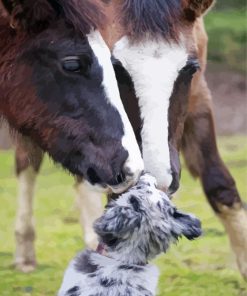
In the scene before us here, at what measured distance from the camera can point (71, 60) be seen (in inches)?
183

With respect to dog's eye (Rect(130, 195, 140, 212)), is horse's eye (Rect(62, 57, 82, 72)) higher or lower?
higher

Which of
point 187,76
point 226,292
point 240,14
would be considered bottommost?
point 240,14

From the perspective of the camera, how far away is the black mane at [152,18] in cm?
501

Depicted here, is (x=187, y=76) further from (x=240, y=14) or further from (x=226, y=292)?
(x=240, y=14)

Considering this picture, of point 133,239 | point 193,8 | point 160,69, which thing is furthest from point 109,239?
point 193,8

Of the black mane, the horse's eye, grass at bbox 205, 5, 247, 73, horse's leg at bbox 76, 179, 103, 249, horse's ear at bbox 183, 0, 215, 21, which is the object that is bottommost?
grass at bbox 205, 5, 247, 73

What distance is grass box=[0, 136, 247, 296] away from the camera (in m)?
6.40

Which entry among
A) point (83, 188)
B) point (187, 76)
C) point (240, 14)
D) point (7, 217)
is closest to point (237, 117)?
point (240, 14)

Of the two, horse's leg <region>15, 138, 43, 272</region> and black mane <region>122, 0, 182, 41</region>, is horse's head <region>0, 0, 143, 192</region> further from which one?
horse's leg <region>15, 138, 43, 272</region>

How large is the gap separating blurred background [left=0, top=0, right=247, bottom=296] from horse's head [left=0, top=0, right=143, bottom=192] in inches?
21.2

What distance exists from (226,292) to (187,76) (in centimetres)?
174

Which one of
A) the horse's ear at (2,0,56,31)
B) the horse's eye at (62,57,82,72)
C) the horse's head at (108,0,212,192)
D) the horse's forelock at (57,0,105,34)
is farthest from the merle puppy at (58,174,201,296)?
the horse's ear at (2,0,56,31)

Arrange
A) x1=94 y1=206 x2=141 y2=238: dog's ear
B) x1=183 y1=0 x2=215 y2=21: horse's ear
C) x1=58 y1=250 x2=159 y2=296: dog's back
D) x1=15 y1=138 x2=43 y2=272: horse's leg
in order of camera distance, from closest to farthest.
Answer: x1=94 y1=206 x2=141 y2=238: dog's ear
x1=58 y1=250 x2=159 y2=296: dog's back
x1=183 y1=0 x2=215 y2=21: horse's ear
x1=15 y1=138 x2=43 y2=272: horse's leg

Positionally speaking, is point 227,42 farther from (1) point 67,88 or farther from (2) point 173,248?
(1) point 67,88
